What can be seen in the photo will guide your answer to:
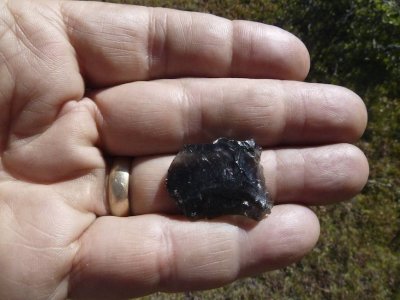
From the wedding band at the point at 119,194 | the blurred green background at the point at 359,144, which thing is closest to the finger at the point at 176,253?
the wedding band at the point at 119,194

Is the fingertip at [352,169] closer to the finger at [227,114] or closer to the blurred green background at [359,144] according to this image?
the finger at [227,114]

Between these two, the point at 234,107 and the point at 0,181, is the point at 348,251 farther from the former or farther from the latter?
the point at 0,181

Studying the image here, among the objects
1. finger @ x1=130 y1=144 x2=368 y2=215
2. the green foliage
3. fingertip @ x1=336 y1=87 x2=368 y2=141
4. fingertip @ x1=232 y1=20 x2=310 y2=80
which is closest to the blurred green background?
the green foliage

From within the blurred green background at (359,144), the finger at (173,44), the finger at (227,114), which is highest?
the finger at (173,44)

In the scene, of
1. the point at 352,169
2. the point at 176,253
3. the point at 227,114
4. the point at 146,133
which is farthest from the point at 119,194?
the point at 352,169

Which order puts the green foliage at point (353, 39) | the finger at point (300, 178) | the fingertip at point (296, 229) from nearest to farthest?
the fingertip at point (296, 229), the finger at point (300, 178), the green foliage at point (353, 39)

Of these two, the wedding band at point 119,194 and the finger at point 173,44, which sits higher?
the finger at point 173,44

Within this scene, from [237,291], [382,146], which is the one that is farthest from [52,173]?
[382,146]

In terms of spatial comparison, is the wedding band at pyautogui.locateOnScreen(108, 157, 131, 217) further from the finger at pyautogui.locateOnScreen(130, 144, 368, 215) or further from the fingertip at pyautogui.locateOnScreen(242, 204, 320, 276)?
the fingertip at pyautogui.locateOnScreen(242, 204, 320, 276)
